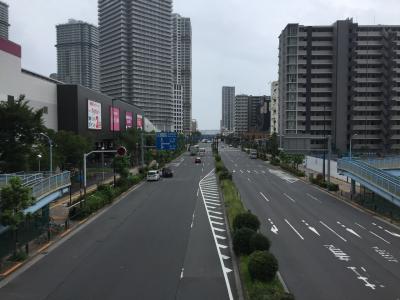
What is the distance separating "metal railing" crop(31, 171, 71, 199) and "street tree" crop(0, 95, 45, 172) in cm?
321

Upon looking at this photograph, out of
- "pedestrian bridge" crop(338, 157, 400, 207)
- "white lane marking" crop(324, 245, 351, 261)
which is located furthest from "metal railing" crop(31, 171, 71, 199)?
"pedestrian bridge" crop(338, 157, 400, 207)

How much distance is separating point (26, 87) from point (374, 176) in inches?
1605

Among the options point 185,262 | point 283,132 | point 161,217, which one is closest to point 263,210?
point 161,217

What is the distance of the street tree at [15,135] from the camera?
30484mm

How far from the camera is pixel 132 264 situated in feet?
69.3

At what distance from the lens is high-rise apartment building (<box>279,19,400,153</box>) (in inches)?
4678

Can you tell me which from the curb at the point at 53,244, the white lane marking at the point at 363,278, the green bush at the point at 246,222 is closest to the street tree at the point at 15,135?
the curb at the point at 53,244

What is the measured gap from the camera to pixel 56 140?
49.7m

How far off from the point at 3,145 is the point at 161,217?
12.3 meters

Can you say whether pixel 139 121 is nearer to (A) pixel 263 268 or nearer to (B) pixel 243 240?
(B) pixel 243 240

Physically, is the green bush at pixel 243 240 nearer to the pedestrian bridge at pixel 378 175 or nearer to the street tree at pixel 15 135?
the pedestrian bridge at pixel 378 175

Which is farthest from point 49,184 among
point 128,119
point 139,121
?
point 139,121

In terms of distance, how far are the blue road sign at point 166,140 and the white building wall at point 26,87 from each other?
16.0 m

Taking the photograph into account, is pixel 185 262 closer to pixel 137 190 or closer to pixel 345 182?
pixel 137 190
